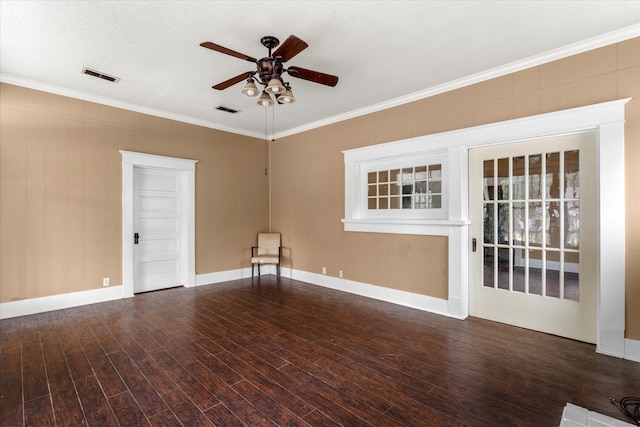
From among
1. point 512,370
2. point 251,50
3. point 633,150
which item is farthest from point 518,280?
point 251,50

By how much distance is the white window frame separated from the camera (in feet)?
9.05

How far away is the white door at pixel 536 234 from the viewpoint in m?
3.04

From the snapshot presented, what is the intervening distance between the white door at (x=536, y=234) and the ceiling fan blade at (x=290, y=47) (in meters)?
2.53

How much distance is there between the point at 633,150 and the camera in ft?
8.91

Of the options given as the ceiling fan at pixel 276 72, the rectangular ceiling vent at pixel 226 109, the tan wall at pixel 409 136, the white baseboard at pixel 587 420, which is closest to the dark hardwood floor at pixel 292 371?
the white baseboard at pixel 587 420

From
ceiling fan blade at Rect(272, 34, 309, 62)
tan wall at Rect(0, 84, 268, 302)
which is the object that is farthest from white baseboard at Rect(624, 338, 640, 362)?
tan wall at Rect(0, 84, 268, 302)

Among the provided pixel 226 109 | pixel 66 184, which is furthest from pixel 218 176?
pixel 66 184

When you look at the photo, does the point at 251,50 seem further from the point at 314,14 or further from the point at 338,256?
the point at 338,256

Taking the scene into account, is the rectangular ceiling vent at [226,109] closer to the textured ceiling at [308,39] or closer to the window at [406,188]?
the textured ceiling at [308,39]

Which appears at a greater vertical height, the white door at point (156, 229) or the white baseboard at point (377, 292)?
the white door at point (156, 229)

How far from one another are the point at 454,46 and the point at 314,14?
1464 millimetres

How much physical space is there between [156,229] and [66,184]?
138 cm

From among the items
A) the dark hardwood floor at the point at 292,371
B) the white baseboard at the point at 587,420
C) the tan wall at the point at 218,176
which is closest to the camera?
the white baseboard at the point at 587,420

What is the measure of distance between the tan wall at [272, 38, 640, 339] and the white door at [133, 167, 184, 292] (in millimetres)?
1984
